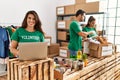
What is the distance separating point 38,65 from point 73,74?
0.65 m

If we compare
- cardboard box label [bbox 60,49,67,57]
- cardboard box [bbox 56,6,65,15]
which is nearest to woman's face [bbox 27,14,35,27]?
cardboard box label [bbox 60,49,67,57]

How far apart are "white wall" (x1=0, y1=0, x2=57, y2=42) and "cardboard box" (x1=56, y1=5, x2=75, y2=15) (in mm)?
181

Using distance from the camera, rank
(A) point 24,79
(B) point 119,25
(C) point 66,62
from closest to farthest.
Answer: (A) point 24,79 → (C) point 66,62 → (B) point 119,25

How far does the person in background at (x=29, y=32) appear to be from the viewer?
1805 millimetres

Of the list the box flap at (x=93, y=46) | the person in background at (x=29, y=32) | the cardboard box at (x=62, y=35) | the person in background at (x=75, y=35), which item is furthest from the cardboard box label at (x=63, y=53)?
the person in background at (x=29, y=32)

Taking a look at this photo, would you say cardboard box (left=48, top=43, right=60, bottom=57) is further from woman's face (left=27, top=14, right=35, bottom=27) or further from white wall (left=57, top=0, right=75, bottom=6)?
woman's face (left=27, top=14, right=35, bottom=27)

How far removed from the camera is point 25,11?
178 inches

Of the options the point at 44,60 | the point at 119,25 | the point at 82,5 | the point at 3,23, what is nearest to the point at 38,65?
the point at 44,60

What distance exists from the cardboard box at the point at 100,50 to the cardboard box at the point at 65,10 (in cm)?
223

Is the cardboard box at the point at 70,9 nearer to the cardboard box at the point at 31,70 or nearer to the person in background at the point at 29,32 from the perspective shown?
the person in background at the point at 29,32

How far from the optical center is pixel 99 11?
4160mm

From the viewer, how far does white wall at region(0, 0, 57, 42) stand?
3.99m

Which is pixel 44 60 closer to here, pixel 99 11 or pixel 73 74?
pixel 73 74

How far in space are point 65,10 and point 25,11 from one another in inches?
55.4
